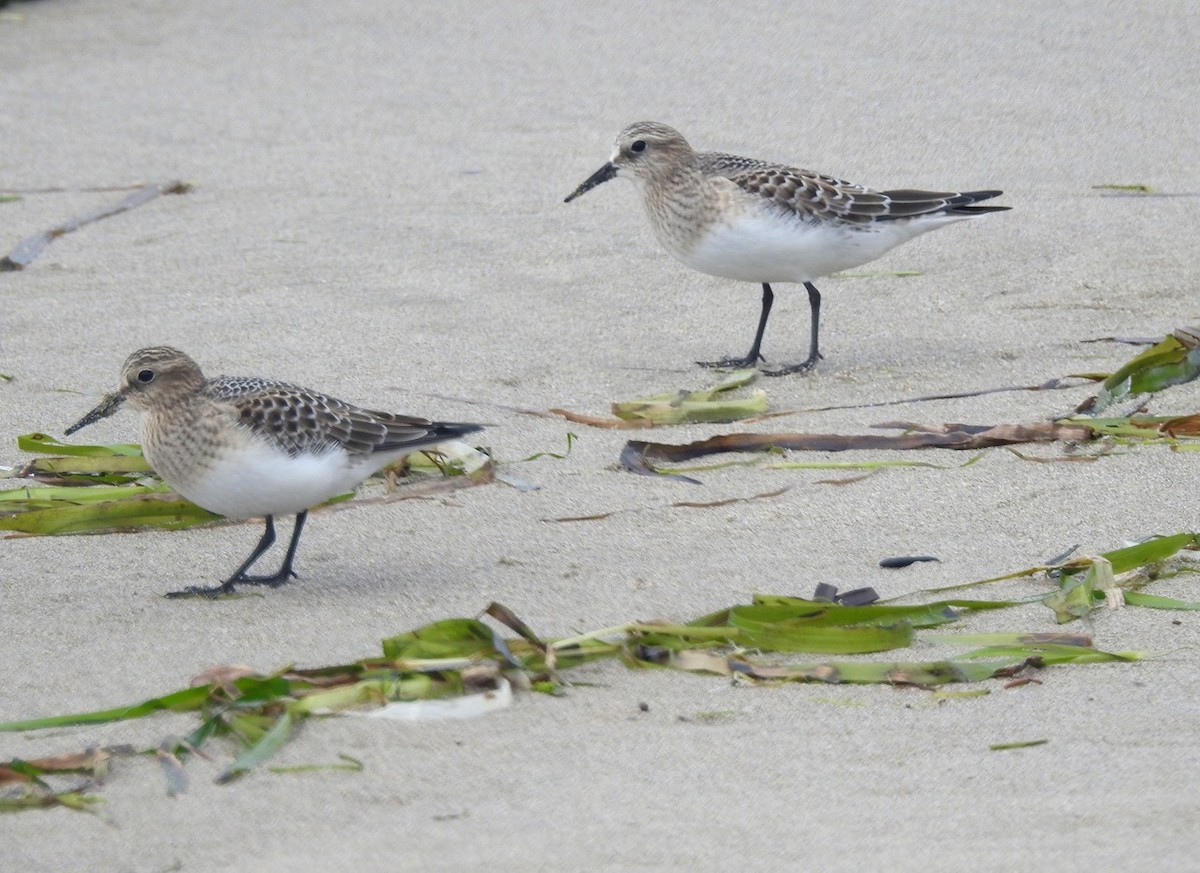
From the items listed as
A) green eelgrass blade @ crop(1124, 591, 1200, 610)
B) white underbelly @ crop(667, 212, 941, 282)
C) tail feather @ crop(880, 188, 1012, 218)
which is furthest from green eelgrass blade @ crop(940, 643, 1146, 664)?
tail feather @ crop(880, 188, 1012, 218)

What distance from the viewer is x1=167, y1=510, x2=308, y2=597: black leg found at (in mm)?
4750

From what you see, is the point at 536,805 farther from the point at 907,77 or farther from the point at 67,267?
the point at 907,77

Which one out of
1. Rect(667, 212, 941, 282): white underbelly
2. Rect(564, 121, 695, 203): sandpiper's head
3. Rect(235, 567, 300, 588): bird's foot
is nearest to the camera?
Rect(235, 567, 300, 588): bird's foot

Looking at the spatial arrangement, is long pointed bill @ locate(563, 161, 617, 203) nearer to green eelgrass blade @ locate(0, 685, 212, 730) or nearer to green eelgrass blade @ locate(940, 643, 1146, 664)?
green eelgrass blade @ locate(940, 643, 1146, 664)

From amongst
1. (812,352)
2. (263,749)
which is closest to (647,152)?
(812,352)

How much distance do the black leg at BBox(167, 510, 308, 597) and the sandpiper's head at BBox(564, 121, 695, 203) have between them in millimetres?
3058

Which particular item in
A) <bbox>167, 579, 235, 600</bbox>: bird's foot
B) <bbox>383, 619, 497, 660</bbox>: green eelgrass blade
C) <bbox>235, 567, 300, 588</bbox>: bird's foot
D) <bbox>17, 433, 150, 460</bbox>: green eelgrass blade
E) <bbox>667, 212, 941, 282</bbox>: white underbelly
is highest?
<bbox>667, 212, 941, 282</bbox>: white underbelly

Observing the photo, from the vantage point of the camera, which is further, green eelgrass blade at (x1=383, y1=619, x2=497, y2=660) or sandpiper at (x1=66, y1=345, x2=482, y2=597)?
sandpiper at (x1=66, y1=345, x2=482, y2=597)

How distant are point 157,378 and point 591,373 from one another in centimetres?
222

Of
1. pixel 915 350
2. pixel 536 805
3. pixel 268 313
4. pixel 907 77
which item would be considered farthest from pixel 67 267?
pixel 536 805

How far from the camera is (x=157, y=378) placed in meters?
4.89

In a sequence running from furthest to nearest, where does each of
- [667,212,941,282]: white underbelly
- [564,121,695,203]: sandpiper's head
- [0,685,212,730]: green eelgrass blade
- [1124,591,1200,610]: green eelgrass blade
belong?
1. [564,121,695,203]: sandpiper's head
2. [667,212,941,282]: white underbelly
3. [1124,591,1200,610]: green eelgrass blade
4. [0,685,212,730]: green eelgrass blade

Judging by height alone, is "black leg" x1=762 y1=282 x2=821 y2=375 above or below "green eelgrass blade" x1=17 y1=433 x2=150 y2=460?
above

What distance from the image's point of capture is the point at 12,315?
7180mm
